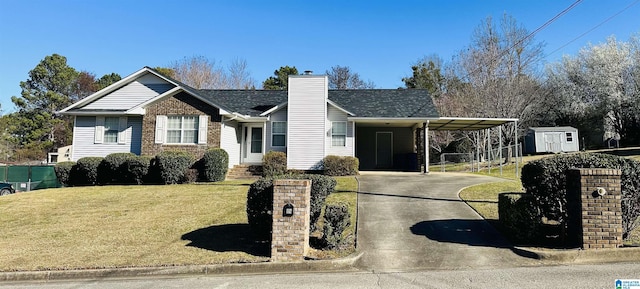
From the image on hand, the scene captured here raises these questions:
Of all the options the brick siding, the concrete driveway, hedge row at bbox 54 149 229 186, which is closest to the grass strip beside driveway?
hedge row at bbox 54 149 229 186

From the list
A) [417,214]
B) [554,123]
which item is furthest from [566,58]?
[417,214]

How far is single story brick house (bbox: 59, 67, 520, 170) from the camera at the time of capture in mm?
17250

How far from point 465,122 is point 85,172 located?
707 inches

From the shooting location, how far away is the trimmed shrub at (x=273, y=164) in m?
17.3

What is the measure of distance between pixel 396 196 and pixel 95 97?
1694 cm

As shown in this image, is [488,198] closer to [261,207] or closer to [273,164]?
[261,207]

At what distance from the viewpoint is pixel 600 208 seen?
5.88 meters

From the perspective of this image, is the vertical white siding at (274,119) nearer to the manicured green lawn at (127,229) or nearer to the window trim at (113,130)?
the manicured green lawn at (127,229)

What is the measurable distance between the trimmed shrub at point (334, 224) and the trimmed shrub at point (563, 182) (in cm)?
349

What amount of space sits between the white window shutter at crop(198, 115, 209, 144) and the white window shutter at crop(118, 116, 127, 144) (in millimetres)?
4352

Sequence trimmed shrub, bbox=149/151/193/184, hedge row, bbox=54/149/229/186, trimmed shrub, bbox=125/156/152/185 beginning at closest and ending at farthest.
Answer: trimmed shrub, bbox=149/151/193/184 → hedge row, bbox=54/149/229/186 → trimmed shrub, bbox=125/156/152/185

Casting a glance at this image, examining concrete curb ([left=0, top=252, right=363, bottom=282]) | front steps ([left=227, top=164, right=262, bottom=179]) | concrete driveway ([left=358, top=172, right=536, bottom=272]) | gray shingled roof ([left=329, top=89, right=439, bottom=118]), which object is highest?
gray shingled roof ([left=329, top=89, right=439, bottom=118])

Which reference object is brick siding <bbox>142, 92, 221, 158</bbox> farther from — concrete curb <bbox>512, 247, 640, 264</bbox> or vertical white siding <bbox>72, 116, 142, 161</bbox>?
concrete curb <bbox>512, 247, 640, 264</bbox>

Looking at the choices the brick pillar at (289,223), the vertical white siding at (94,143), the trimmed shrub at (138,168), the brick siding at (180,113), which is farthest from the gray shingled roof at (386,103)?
the brick pillar at (289,223)
